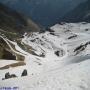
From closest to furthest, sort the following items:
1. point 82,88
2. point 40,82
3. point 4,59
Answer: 1. point 82,88
2. point 40,82
3. point 4,59

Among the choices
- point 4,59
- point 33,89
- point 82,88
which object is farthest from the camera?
point 4,59

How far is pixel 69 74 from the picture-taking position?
22047mm

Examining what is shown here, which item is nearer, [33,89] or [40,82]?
[33,89]

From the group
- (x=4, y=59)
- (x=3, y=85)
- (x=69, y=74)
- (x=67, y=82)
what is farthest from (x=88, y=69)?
(x=4, y=59)

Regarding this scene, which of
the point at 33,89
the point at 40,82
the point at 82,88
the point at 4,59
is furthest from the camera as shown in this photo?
the point at 4,59

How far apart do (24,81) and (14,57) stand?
1716 inches

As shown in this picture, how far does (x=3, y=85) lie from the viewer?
22.0 m

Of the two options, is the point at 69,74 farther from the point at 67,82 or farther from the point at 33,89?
the point at 33,89

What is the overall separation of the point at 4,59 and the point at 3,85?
134 feet

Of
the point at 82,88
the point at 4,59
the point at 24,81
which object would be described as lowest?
the point at 82,88

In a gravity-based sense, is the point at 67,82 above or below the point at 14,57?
below

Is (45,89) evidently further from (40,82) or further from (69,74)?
(69,74)

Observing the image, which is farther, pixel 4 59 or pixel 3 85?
pixel 4 59

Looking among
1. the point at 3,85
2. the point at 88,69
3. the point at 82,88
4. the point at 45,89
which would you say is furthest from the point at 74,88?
the point at 3,85
